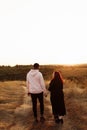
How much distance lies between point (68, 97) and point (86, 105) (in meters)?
5.48

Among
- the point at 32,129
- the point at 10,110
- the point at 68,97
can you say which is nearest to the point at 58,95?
the point at 32,129

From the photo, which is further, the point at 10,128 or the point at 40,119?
the point at 40,119

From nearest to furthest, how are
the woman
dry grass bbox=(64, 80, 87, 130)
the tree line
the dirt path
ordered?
the dirt path, dry grass bbox=(64, 80, 87, 130), the woman, the tree line

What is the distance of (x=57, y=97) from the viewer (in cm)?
1920

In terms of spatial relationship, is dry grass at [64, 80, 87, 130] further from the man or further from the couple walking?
the man

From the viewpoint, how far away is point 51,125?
59.4 ft

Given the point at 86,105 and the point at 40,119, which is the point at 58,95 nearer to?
the point at 40,119

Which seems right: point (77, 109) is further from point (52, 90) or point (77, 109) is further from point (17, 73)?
point (17, 73)

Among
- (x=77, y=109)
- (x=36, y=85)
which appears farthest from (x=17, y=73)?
(x=36, y=85)

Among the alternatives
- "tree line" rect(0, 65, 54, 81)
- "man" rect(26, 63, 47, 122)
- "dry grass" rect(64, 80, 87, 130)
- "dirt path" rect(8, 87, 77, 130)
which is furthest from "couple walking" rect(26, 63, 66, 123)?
"tree line" rect(0, 65, 54, 81)

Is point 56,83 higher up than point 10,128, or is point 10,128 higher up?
point 56,83

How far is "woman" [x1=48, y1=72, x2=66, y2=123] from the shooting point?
1889 centimetres

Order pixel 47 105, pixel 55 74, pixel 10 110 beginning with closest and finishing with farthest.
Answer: pixel 55 74, pixel 10 110, pixel 47 105

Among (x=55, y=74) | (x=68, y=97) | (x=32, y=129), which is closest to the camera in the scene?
(x=32, y=129)
